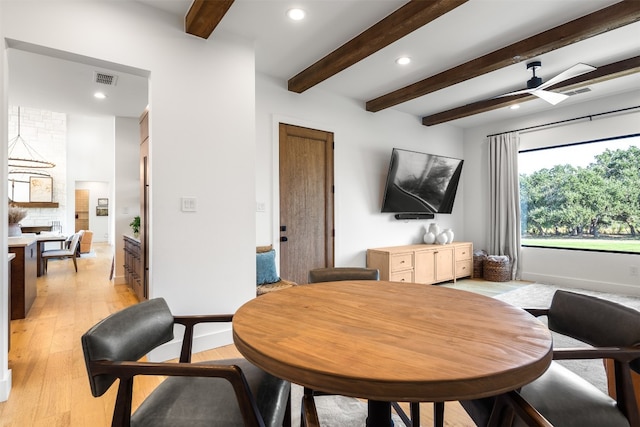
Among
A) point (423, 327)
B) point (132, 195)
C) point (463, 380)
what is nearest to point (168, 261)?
point (423, 327)

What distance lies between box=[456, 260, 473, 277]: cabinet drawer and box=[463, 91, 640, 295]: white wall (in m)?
0.63

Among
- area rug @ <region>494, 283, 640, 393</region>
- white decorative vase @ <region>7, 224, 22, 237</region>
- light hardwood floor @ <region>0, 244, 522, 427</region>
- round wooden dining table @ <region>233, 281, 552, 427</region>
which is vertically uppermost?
white decorative vase @ <region>7, 224, 22, 237</region>

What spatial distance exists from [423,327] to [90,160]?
418 inches

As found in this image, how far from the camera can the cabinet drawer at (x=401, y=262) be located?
4305 millimetres

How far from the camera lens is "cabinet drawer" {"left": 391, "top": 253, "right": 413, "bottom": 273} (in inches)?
169

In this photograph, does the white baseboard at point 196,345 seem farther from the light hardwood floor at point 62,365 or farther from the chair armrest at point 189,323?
the chair armrest at point 189,323

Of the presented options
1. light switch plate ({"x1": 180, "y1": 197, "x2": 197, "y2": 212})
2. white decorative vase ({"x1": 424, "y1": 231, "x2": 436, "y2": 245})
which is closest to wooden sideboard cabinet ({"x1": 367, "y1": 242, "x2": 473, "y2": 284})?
white decorative vase ({"x1": 424, "y1": 231, "x2": 436, "y2": 245})

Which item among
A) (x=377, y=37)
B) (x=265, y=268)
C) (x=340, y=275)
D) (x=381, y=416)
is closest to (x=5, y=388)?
(x=265, y=268)

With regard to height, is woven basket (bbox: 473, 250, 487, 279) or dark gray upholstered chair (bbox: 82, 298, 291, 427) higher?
dark gray upholstered chair (bbox: 82, 298, 291, 427)

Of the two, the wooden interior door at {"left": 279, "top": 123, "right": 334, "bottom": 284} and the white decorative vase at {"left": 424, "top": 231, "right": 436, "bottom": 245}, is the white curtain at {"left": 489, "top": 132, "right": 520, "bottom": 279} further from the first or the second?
the wooden interior door at {"left": 279, "top": 123, "right": 334, "bottom": 284}

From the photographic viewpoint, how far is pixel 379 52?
126 inches

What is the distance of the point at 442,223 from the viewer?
19.2 ft

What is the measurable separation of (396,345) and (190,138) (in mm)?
2310

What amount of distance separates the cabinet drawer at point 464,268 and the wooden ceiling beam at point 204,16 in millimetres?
4836
